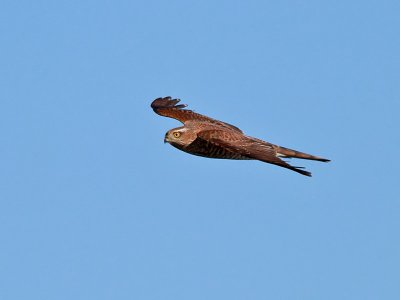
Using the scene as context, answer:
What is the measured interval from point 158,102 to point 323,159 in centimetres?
711

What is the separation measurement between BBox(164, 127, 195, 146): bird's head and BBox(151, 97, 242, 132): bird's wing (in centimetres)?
183

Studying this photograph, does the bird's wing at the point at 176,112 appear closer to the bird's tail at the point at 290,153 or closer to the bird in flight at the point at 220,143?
the bird in flight at the point at 220,143

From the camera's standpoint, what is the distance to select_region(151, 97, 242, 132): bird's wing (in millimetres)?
26236

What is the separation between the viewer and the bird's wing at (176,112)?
2624 centimetres

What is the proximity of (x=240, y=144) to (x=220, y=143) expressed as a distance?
44cm

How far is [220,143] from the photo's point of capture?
874 inches

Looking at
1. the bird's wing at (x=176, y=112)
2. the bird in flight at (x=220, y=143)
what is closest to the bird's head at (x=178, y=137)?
the bird in flight at (x=220, y=143)

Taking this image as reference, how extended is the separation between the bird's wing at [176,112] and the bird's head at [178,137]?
183cm

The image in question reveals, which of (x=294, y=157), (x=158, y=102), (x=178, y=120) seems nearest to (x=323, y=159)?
(x=294, y=157)

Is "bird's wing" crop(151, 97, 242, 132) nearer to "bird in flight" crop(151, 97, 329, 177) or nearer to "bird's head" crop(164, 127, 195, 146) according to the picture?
"bird in flight" crop(151, 97, 329, 177)

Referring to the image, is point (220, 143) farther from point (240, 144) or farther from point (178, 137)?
point (178, 137)

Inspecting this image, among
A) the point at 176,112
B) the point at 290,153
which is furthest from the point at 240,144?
the point at 176,112

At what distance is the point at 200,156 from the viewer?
24.0 metres

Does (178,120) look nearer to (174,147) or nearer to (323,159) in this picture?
(174,147)
